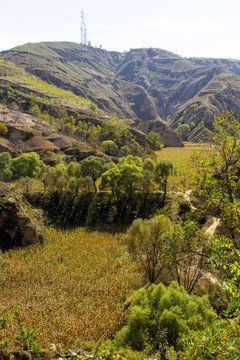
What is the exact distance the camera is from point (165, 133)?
11575 centimetres

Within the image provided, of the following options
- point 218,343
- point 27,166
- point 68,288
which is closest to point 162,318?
point 218,343

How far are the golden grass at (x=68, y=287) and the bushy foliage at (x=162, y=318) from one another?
274cm

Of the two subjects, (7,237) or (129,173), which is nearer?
(7,237)

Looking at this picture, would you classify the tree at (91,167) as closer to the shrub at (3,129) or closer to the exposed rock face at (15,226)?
the exposed rock face at (15,226)

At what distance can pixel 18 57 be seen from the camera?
187750 millimetres

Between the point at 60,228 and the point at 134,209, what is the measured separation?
12.7m

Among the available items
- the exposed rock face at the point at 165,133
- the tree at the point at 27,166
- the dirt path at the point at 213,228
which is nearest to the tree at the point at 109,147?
the tree at the point at 27,166

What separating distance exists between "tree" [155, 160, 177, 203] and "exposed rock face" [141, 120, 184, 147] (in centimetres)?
8367

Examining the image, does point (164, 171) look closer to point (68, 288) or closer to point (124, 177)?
point (124, 177)

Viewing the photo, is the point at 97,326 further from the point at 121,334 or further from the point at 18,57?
the point at 18,57

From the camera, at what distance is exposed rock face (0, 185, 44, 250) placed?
24641 mm

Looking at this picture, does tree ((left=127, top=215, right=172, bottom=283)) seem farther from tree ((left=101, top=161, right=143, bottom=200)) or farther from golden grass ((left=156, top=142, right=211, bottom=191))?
tree ((left=101, top=161, right=143, bottom=200))

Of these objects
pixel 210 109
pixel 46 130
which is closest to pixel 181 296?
pixel 46 130

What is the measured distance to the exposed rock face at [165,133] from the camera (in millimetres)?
113681
